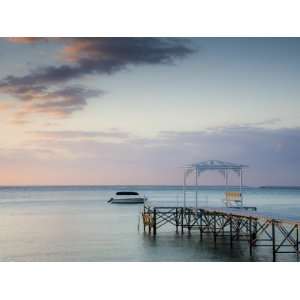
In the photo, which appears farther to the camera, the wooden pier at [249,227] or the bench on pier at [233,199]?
the bench on pier at [233,199]

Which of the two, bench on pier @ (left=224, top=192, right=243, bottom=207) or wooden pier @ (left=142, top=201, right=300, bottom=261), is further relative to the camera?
bench on pier @ (left=224, top=192, right=243, bottom=207)

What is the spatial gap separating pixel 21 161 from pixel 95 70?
1112cm

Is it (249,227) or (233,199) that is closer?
(249,227)

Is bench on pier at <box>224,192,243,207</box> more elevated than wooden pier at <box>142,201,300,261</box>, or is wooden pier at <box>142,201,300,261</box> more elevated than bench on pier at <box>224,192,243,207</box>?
bench on pier at <box>224,192,243,207</box>

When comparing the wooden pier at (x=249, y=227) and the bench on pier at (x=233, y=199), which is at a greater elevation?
the bench on pier at (x=233, y=199)

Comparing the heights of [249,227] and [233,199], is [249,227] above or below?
below

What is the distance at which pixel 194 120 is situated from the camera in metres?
35.9
